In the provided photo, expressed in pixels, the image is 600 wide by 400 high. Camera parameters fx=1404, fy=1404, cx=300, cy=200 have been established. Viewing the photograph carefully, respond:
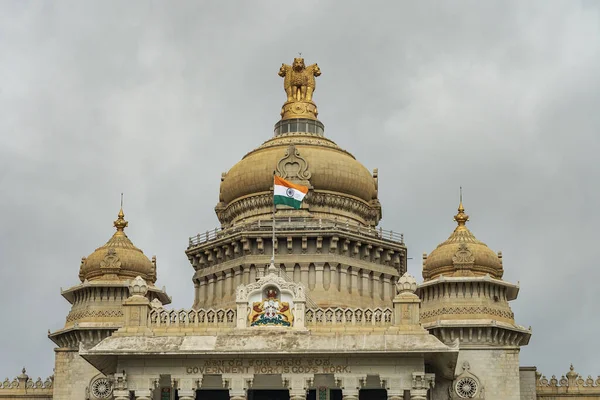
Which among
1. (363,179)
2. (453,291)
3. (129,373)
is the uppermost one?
(363,179)

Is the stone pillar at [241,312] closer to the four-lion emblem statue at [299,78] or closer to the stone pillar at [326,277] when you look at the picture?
the stone pillar at [326,277]

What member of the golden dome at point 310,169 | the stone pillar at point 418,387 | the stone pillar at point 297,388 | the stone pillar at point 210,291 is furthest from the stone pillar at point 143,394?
the golden dome at point 310,169

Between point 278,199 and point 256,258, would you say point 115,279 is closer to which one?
point 256,258

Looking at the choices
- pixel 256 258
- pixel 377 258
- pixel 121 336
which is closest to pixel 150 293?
pixel 256 258

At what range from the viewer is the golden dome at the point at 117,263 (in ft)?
271

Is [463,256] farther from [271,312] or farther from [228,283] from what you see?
[271,312]

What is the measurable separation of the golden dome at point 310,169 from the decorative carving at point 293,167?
49 centimetres

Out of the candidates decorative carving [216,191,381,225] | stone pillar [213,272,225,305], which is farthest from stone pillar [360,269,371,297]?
stone pillar [213,272,225,305]

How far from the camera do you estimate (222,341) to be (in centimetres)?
6256

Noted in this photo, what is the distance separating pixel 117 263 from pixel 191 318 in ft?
64.0

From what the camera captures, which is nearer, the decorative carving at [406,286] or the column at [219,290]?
the decorative carving at [406,286]

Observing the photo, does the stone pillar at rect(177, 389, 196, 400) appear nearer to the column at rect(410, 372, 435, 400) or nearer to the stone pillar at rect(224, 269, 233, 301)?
the column at rect(410, 372, 435, 400)

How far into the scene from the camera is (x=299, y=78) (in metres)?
88.4

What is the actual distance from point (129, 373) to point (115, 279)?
773 inches
